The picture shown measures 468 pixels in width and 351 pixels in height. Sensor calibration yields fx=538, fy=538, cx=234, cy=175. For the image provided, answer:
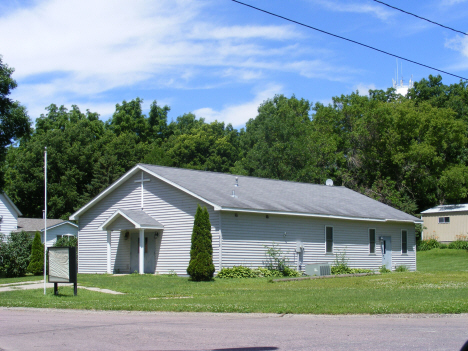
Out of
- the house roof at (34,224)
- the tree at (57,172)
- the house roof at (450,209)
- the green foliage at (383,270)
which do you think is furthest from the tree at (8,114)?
the house roof at (450,209)

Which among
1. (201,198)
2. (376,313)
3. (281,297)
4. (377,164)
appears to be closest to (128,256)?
(201,198)

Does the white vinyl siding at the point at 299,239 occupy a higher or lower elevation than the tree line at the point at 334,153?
lower

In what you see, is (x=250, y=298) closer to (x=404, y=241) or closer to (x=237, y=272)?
(x=237, y=272)

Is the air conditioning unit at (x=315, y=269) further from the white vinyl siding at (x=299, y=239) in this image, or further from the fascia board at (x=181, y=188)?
the fascia board at (x=181, y=188)

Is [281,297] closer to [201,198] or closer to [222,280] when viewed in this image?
[222,280]

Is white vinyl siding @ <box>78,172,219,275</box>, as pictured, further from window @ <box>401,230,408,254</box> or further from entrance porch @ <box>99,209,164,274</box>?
window @ <box>401,230,408,254</box>

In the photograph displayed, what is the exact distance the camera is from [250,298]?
16281 mm

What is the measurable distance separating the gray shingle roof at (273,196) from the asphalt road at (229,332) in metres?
13.0

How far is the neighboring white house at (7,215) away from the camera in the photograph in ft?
129

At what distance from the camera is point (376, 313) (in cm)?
1242

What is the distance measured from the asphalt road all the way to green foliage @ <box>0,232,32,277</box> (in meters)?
18.0

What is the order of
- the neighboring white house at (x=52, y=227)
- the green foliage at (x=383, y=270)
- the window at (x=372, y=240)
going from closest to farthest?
1. the green foliage at (x=383, y=270)
2. the window at (x=372, y=240)
3. the neighboring white house at (x=52, y=227)

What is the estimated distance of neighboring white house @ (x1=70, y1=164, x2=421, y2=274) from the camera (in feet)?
86.6

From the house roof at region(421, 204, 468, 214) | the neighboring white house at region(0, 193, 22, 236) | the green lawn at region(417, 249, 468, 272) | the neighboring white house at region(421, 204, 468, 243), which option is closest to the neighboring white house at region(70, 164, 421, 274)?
the green lawn at region(417, 249, 468, 272)
